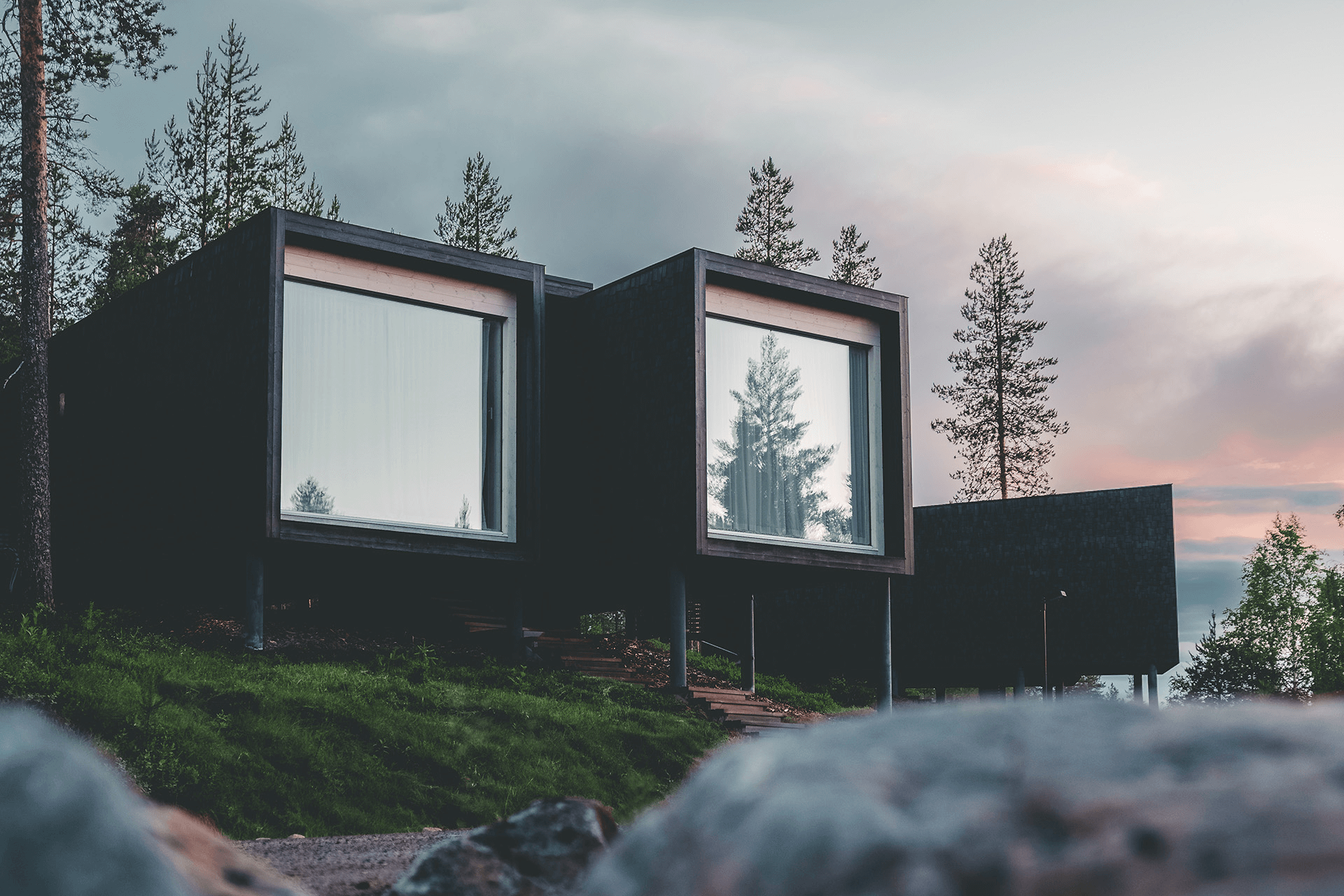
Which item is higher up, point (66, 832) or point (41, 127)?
point (41, 127)

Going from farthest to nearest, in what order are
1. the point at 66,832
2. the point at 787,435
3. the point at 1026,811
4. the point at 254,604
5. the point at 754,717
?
the point at 787,435
the point at 754,717
the point at 254,604
the point at 66,832
the point at 1026,811

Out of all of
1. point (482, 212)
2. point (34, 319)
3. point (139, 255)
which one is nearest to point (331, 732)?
point (34, 319)

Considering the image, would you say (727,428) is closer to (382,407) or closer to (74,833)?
(382,407)

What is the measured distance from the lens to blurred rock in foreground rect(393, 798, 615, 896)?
10.9 feet

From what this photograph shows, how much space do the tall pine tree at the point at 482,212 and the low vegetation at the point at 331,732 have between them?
24.4 metres

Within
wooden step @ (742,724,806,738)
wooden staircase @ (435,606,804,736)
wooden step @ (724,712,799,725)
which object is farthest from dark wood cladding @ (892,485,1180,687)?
wooden step @ (742,724,806,738)

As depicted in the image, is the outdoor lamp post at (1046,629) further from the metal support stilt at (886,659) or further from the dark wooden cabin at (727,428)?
the dark wooden cabin at (727,428)

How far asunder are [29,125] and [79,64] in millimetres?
1190

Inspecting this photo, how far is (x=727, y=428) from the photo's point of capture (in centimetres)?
1730

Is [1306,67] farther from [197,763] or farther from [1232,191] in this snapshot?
[197,763]

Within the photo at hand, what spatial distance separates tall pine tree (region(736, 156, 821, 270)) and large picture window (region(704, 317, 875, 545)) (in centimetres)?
2070

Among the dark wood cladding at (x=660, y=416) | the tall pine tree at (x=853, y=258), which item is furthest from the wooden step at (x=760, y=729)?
the tall pine tree at (x=853, y=258)

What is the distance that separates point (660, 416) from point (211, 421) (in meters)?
6.27

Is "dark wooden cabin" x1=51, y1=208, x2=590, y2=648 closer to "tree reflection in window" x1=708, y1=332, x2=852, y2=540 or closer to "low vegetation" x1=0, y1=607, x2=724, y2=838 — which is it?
"low vegetation" x1=0, y1=607, x2=724, y2=838
